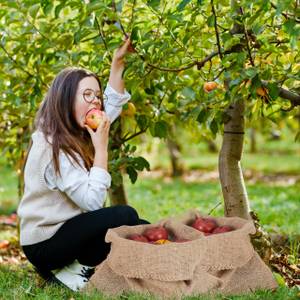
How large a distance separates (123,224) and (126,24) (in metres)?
1.14

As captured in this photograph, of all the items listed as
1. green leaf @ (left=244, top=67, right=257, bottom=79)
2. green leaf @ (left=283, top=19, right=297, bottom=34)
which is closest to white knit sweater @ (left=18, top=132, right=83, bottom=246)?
green leaf @ (left=244, top=67, right=257, bottom=79)

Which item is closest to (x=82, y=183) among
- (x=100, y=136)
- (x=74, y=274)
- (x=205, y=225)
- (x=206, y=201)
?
(x=100, y=136)

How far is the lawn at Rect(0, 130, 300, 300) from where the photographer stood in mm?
2896

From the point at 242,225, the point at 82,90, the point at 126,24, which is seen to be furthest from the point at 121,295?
the point at 126,24

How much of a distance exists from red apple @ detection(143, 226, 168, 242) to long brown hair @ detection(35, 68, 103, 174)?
425 millimetres

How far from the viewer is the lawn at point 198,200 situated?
2.90 metres

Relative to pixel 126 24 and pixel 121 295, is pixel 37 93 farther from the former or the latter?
pixel 121 295

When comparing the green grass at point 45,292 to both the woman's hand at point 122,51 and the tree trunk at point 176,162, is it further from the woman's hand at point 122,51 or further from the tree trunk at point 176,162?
the tree trunk at point 176,162

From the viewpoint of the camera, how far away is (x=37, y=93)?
3541 millimetres

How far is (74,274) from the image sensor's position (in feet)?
9.85

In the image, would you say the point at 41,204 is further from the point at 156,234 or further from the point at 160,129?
the point at 160,129

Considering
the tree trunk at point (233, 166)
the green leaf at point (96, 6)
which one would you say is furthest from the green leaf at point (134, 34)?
the tree trunk at point (233, 166)

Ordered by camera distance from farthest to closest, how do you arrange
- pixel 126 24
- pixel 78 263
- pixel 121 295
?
pixel 126 24, pixel 78 263, pixel 121 295

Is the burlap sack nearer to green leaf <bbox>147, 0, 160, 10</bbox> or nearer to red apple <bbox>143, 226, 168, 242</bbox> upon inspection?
red apple <bbox>143, 226, 168, 242</bbox>
